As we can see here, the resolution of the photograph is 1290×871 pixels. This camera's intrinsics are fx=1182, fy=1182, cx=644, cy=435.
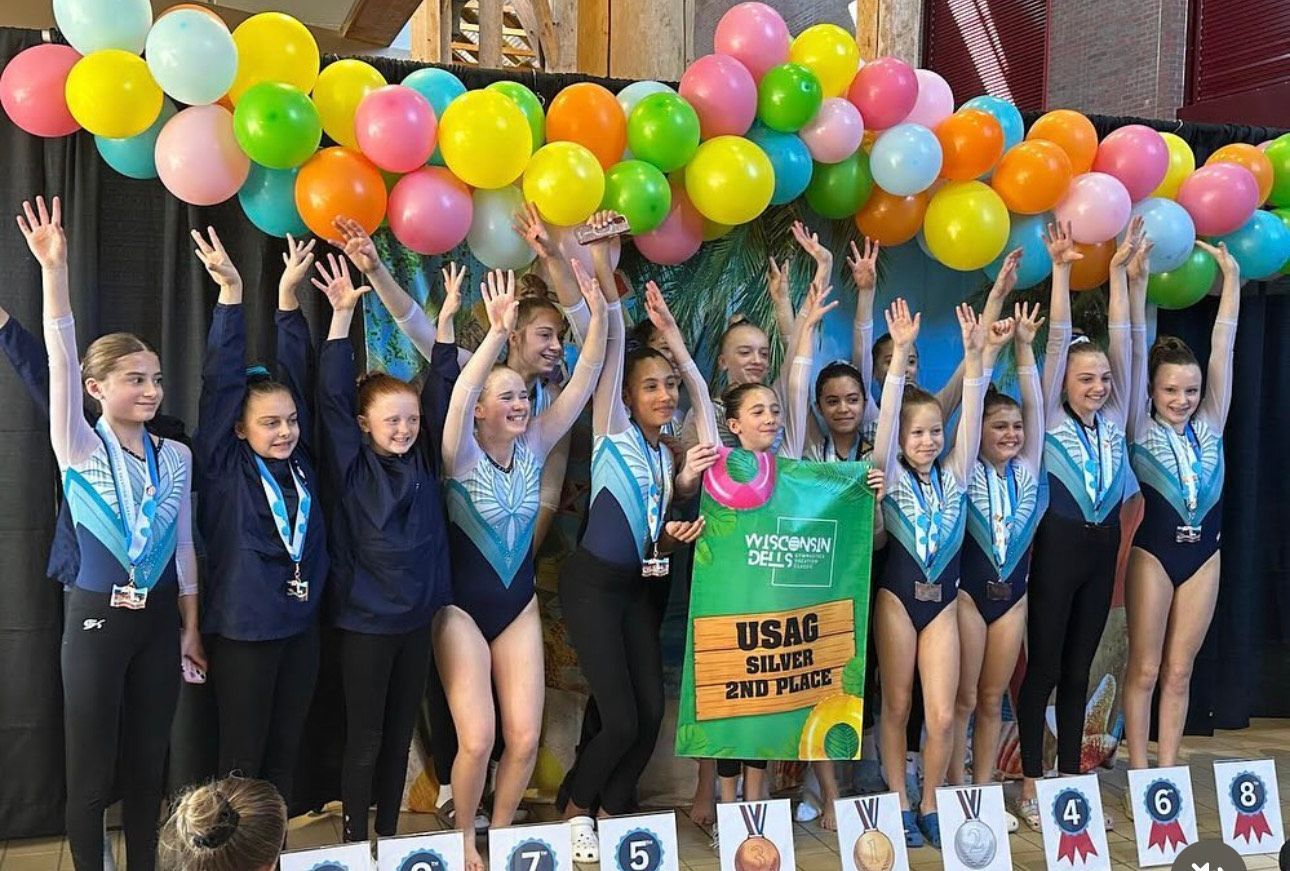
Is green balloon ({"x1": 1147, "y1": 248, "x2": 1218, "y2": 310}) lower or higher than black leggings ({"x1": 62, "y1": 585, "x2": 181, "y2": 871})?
higher

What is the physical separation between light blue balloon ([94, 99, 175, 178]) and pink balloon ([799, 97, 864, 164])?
5.64 feet

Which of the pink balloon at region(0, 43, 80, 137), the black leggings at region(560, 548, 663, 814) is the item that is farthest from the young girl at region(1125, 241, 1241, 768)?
the pink balloon at region(0, 43, 80, 137)

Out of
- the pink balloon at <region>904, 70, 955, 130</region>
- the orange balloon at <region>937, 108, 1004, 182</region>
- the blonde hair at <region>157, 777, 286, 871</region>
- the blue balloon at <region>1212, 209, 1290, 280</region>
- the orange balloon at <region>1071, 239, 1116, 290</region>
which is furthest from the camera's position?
the blue balloon at <region>1212, 209, 1290, 280</region>

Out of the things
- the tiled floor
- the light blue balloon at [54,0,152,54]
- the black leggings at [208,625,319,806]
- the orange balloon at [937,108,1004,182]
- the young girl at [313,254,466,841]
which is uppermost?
the light blue balloon at [54,0,152,54]

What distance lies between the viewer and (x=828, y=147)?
3.40 m

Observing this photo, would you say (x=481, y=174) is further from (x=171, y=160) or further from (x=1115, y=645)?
(x=1115, y=645)

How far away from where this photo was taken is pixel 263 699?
2.83m

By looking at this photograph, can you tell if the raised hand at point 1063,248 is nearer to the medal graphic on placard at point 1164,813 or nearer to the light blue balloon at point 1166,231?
the light blue balloon at point 1166,231

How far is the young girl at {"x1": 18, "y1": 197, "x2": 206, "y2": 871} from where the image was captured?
Answer: 2633 millimetres

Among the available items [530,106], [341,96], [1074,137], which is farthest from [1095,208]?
[341,96]

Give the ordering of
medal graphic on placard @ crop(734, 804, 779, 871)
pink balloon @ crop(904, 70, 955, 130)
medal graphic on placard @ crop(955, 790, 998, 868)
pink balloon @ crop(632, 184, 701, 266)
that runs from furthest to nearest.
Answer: pink balloon @ crop(904, 70, 955, 130)
pink balloon @ crop(632, 184, 701, 266)
medal graphic on placard @ crop(955, 790, 998, 868)
medal graphic on placard @ crop(734, 804, 779, 871)

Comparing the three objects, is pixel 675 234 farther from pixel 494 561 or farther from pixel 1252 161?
pixel 1252 161

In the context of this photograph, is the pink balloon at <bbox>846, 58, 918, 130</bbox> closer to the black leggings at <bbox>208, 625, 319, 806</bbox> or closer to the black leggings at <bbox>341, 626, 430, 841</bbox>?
the black leggings at <bbox>341, 626, 430, 841</bbox>

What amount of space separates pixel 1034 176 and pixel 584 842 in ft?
7.62
